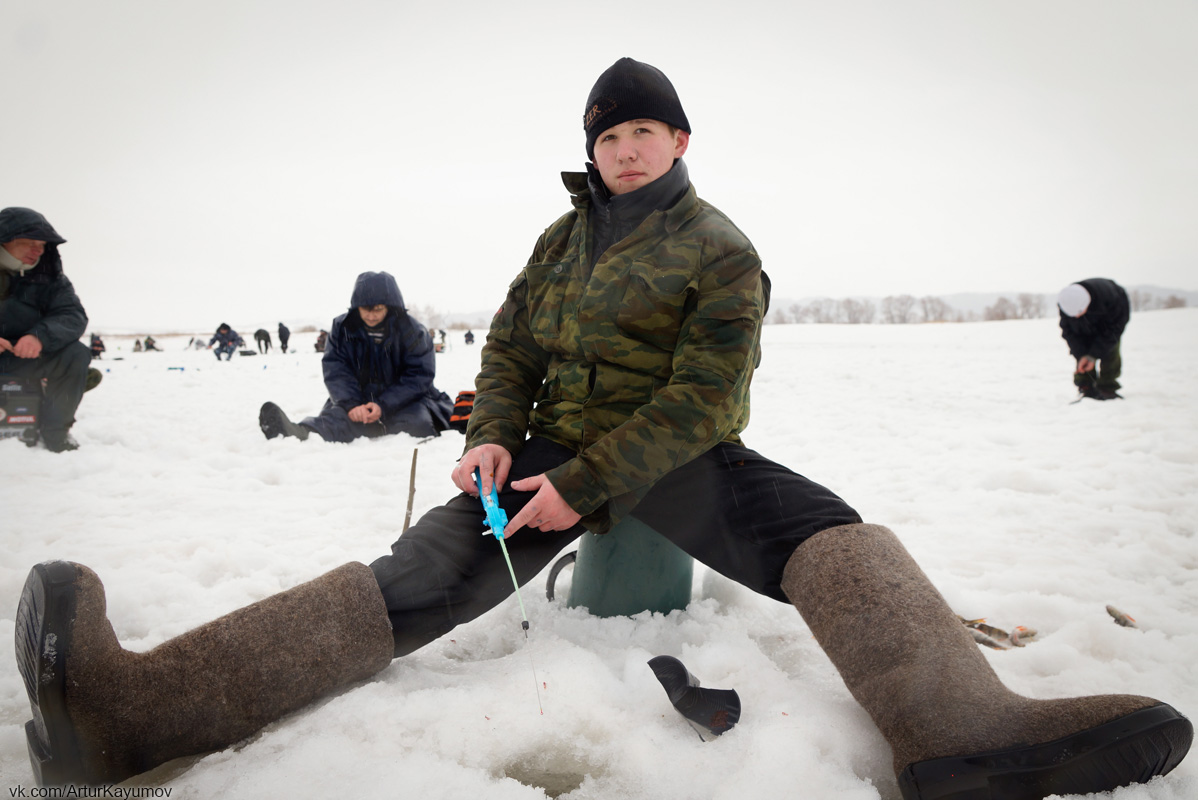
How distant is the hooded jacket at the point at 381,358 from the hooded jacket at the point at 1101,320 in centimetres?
797

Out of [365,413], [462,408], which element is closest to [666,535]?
[462,408]

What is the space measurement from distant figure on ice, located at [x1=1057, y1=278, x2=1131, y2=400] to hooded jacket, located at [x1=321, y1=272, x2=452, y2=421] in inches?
315

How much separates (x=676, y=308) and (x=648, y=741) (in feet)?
3.81

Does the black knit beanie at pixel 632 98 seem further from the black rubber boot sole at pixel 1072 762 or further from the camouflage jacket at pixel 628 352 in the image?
the black rubber boot sole at pixel 1072 762

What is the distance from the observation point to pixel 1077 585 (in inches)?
93.6

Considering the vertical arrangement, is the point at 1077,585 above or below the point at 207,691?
below

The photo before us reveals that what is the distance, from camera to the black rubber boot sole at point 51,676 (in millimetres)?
1186

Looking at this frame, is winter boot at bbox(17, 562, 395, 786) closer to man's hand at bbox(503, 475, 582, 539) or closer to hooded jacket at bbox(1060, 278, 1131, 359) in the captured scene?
man's hand at bbox(503, 475, 582, 539)

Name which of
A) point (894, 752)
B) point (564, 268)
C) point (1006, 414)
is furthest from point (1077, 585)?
point (1006, 414)

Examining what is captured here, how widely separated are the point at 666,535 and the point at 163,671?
1281 mm

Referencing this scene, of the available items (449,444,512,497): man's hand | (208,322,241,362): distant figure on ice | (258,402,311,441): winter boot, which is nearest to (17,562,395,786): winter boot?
(449,444,512,497): man's hand

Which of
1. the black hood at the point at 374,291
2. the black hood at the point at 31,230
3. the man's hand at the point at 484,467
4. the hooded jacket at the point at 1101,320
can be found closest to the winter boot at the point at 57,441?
the black hood at the point at 31,230

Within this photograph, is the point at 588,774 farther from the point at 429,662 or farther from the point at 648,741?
the point at 429,662

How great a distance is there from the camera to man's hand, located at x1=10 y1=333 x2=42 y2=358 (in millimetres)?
4445
